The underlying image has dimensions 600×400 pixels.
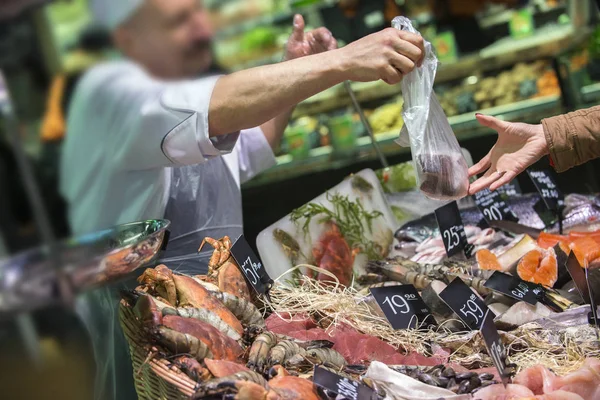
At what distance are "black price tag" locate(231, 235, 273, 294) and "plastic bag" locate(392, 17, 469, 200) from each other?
2.40ft

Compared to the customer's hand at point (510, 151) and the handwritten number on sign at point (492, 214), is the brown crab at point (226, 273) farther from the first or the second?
the handwritten number on sign at point (492, 214)

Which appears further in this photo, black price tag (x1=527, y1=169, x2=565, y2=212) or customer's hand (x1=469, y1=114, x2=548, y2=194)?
black price tag (x1=527, y1=169, x2=565, y2=212)

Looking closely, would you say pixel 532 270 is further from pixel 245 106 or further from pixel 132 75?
pixel 132 75

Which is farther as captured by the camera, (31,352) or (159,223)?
(159,223)

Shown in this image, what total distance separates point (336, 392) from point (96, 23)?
120 centimetres

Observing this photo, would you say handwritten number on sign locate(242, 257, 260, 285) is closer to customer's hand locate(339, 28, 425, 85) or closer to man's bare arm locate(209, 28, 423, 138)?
man's bare arm locate(209, 28, 423, 138)

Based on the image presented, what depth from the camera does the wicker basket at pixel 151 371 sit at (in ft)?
6.68

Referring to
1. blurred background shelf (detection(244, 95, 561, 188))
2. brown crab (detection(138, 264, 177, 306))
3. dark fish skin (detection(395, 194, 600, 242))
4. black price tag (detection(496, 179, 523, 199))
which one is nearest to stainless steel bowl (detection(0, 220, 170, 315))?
brown crab (detection(138, 264, 177, 306))

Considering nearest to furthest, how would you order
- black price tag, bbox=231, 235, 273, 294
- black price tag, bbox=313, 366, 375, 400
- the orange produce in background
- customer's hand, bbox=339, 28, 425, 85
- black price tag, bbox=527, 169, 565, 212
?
black price tag, bbox=313, 366, 375, 400 < customer's hand, bbox=339, 28, 425, 85 < black price tag, bbox=231, 235, 273, 294 < the orange produce in background < black price tag, bbox=527, 169, 565, 212

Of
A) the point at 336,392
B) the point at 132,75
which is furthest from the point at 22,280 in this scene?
the point at 336,392

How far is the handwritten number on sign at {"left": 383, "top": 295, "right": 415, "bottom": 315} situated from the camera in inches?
108

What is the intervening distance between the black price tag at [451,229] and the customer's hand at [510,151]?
0.36 metres

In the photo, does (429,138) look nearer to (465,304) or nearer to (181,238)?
(465,304)

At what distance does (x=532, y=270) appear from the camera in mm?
3127
